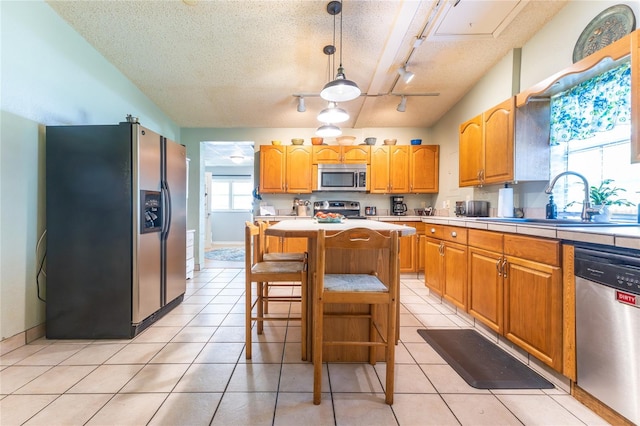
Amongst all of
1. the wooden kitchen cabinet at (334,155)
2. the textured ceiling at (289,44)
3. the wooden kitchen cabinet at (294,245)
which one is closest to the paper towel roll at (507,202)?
the textured ceiling at (289,44)

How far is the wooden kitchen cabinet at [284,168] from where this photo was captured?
4.35 meters

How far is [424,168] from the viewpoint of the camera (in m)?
4.38

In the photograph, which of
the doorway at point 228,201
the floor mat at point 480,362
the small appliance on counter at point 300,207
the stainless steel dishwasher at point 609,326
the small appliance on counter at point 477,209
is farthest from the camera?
the doorway at point 228,201

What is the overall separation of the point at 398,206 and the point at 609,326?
3443mm

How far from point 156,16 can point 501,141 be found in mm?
3332

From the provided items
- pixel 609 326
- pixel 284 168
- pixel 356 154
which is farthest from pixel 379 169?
pixel 609 326

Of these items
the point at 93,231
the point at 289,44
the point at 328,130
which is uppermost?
the point at 289,44

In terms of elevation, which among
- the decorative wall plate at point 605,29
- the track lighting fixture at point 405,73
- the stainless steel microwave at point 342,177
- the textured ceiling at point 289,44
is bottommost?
the stainless steel microwave at point 342,177

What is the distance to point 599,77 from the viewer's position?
192cm

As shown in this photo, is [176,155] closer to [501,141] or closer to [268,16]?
[268,16]

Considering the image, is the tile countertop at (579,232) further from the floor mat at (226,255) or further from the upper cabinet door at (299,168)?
the floor mat at (226,255)

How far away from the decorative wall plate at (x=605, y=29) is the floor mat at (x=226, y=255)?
532 cm

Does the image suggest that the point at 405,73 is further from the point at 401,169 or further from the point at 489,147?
the point at 401,169

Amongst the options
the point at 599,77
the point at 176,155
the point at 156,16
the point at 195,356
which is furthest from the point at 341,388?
the point at 156,16
